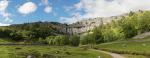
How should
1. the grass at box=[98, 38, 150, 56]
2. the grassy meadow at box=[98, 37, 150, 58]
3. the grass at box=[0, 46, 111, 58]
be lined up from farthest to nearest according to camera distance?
1. the grass at box=[98, 38, 150, 56]
2. the grassy meadow at box=[98, 37, 150, 58]
3. the grass at box=[0, 46, 111, 58]

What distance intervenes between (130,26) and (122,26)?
5.82 metres

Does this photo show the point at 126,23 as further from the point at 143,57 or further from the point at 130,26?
the point at 143,57

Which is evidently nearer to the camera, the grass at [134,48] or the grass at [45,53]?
the grass at [45,53]

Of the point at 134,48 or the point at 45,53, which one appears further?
the point at 134,48

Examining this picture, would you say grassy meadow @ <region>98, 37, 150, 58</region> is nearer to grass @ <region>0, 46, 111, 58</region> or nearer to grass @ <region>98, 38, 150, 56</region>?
grass @ <region>98, 38, 150, 56</region>

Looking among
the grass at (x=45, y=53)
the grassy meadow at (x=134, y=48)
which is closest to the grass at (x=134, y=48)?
the grassy meadow at (x=134, y=48)

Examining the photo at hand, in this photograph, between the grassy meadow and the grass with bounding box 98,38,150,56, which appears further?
the grass with bounding box 98,38,150,56

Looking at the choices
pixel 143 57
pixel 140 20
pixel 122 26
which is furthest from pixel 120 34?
pixel 143 57

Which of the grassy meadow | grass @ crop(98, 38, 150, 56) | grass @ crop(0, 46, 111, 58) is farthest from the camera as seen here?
grass @ crop(98, 38, 150, 56)

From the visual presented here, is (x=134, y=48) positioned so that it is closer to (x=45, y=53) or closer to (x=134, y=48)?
(x=134, y=48)

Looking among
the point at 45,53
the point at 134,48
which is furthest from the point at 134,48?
the point at 45,53

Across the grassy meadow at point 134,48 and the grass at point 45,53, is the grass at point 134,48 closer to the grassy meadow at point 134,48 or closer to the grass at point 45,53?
the grassy meadow at point 134,48

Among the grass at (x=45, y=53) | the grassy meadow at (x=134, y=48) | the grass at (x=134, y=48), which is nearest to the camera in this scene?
the grass at (x=45, y=53)

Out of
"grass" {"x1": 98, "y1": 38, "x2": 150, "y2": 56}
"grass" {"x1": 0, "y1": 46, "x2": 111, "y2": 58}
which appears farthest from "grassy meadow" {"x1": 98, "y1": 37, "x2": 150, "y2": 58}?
"grass" {"x1": 0, "y1": 46, "x2": 111, "y2": 58}
